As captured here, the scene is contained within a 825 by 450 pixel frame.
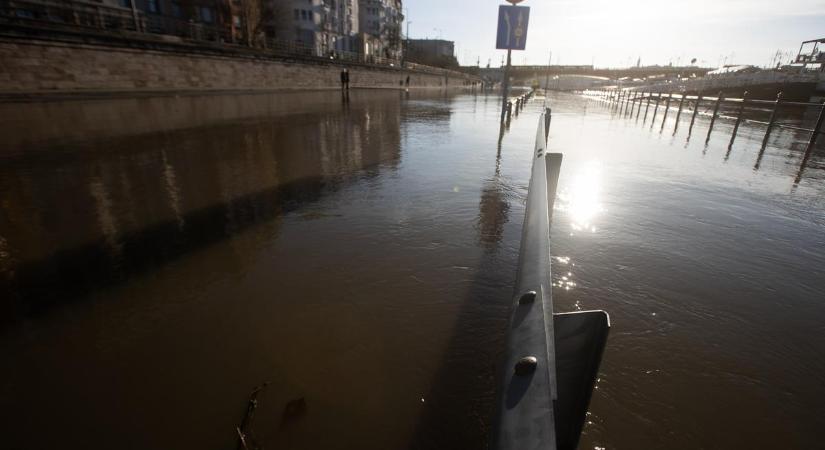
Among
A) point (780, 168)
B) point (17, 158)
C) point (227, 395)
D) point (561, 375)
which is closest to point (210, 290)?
point (227, 395)

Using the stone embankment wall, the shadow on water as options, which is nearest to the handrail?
the shadow on water

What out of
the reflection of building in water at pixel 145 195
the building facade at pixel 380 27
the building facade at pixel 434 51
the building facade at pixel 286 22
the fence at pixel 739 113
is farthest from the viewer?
the building facade at pixel 434 51

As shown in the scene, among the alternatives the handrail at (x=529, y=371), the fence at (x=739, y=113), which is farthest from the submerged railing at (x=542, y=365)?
the fence at (x=739, y=113)

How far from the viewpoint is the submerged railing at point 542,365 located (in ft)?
2.48

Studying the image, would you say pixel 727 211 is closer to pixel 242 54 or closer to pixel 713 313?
pixel 713 313

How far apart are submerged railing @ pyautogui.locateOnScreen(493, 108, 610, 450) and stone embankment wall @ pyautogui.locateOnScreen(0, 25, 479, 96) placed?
2040 centimetres

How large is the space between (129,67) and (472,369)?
22.6 m

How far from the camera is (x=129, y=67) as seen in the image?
57.5ft

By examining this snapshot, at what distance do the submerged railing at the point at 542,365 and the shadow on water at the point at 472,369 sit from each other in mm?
723

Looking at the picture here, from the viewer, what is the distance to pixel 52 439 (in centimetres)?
169

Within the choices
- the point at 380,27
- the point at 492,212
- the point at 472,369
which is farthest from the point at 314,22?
the point at 472,369

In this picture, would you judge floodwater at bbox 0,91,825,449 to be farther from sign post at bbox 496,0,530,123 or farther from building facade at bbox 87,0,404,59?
building facade at bbox 87,0,404,59

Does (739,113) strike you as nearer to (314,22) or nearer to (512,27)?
(512,27)

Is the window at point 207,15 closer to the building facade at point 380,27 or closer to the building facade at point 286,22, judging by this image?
the building facade at point 286,22
